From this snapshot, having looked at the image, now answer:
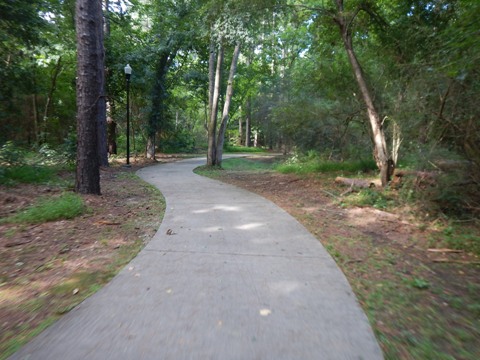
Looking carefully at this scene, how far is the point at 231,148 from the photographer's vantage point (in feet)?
121

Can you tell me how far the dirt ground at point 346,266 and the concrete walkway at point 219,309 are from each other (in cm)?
21

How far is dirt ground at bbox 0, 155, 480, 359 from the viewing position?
9.23ft

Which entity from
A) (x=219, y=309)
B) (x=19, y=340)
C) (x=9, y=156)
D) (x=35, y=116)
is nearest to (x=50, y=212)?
(x=19, y=340)

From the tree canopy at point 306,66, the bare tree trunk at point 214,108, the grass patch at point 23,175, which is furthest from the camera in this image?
the bare tree trunk at point 214,108


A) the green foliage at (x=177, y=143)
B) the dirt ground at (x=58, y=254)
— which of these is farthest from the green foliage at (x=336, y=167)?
the green foliage at (x=177, y=143)

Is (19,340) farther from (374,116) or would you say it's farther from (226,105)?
(226,105)

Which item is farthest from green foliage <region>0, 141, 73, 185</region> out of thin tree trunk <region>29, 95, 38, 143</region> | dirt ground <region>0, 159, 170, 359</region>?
thin tree trunk <region>29, 95, 38, 143</region>

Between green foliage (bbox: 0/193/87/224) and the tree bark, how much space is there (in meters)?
1.50

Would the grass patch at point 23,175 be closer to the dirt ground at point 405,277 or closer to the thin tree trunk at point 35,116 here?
the dirt ground at point 405,277

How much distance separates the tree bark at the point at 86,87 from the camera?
7586 millimetres

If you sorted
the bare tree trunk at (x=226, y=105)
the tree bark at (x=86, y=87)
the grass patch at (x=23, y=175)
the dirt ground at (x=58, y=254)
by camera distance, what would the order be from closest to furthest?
the dirt ground at (x=58, y=254) → the tree bark at (x=86, y=87) → the grass patch at (x=23, y=175) → the bare tree trunk at (x=226, y=105)

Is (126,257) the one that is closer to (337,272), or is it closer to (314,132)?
(337,272)

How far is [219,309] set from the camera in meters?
3.06

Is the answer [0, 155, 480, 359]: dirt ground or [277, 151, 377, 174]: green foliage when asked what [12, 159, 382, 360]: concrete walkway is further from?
[277, 151, 377, 174]: green foliage
